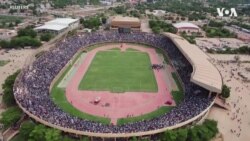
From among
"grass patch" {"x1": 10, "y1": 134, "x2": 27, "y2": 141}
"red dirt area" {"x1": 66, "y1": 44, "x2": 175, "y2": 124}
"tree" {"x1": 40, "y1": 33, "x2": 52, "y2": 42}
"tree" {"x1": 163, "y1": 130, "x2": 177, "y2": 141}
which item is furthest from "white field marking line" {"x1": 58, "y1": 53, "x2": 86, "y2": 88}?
"tree" {"x1": 163, "y1": 130, "x2": 177, "y2": 141}

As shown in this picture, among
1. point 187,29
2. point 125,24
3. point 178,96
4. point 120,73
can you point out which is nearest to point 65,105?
point 120,73

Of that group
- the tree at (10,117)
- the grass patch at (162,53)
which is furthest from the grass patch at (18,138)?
the grass patch at (162,53)

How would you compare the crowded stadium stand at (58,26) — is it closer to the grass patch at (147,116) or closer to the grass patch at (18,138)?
the grass patch at (147,116)

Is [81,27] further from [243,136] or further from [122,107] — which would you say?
[243,136]

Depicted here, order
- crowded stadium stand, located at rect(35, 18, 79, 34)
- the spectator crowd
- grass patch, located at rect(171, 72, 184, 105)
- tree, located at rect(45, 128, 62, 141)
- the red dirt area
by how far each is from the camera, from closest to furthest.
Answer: tree, located at rect(45, 128, 62, 141) → the spectator crowd → the red dirt area → grass patch, located at rect(171, 72, 184, 105) → crowded stadium stand, located at rect(35, 18, 79, 34)

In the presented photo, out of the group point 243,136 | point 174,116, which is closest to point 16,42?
point 174,116

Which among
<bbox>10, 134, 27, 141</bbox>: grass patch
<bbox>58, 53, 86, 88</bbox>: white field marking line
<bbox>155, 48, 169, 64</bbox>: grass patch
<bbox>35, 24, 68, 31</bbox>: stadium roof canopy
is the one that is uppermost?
<bbox>35, 24, 68, 31</bbox>: stadium roof canopy

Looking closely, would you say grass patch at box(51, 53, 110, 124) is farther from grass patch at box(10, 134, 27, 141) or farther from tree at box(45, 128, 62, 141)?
grass patch at box(10, 134, 27, 141)
